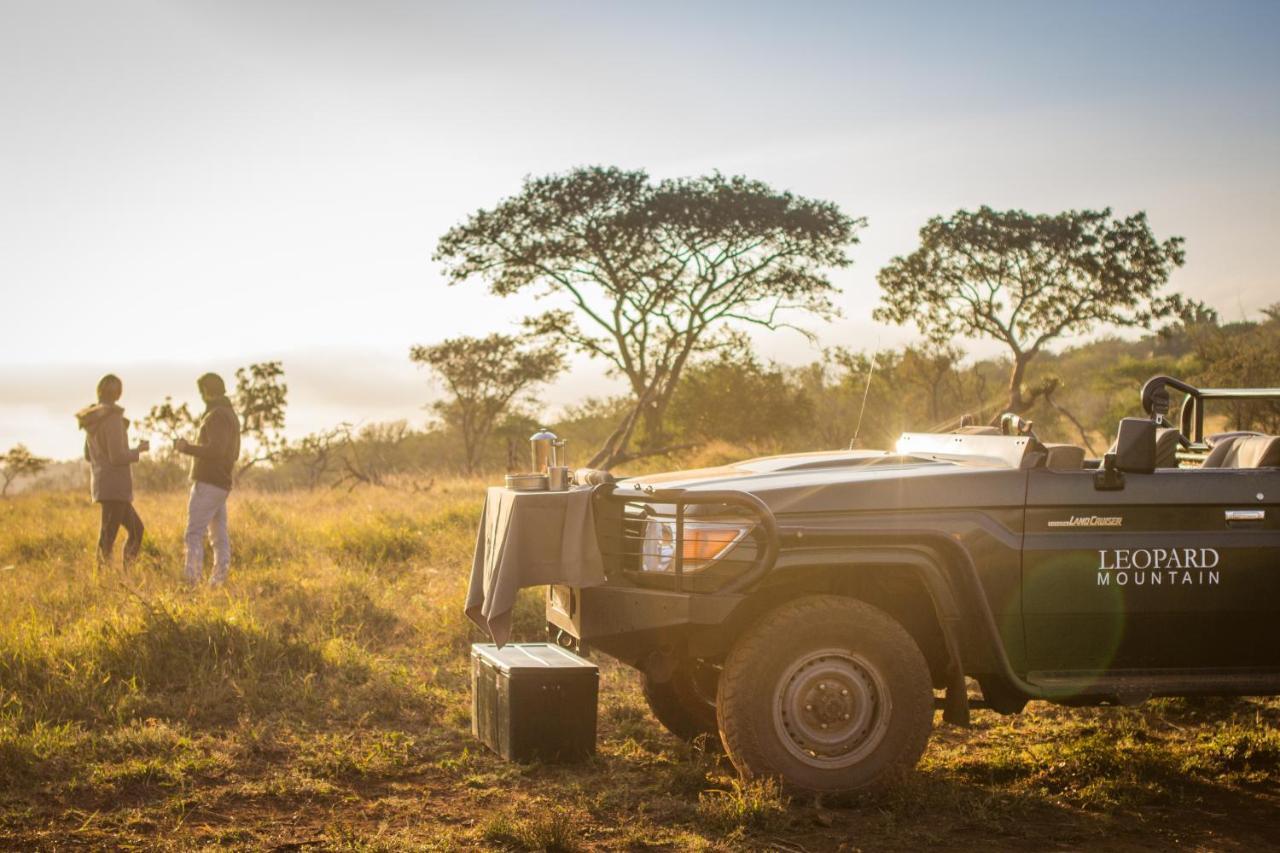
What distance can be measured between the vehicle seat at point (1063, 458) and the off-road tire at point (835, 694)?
0.90m

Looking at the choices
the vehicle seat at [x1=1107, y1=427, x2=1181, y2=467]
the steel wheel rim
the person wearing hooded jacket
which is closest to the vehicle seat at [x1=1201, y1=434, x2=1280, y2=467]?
the vehicle seat at [x1=1107, y1=427, x2=1181, y2=467]

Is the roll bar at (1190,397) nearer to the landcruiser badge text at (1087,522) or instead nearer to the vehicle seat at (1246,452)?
the vehicle seat at (1246,452)

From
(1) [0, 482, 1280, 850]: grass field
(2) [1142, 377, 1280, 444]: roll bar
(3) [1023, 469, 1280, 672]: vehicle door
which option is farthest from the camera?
(2) [1142, 377, 1280, 444]: roll bar

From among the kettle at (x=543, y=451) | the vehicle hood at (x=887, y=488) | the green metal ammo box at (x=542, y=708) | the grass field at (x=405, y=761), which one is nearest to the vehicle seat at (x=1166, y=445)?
the vehicle hood at (x=887, y=488)

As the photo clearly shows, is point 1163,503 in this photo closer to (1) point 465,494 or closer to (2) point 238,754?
(2) point 238,754

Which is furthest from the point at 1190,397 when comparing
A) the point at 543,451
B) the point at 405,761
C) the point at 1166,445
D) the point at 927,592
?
the point at 405,761

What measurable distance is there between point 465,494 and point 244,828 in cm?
1383

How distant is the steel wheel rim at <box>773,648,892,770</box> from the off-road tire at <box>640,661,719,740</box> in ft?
3.99

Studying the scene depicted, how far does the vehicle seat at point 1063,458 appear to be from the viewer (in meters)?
4.81

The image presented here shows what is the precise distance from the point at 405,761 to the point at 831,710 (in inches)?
80.6

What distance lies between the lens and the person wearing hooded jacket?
32.9ft

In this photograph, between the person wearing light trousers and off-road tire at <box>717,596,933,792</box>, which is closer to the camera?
off-road tire at <box>717,596,933,792</box>

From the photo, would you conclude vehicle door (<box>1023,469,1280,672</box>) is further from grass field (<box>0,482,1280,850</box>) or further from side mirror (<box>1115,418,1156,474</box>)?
grass field (<box>0,482,1280,850</box>)

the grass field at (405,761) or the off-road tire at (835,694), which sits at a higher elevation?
the off-road tire at (835,694)
